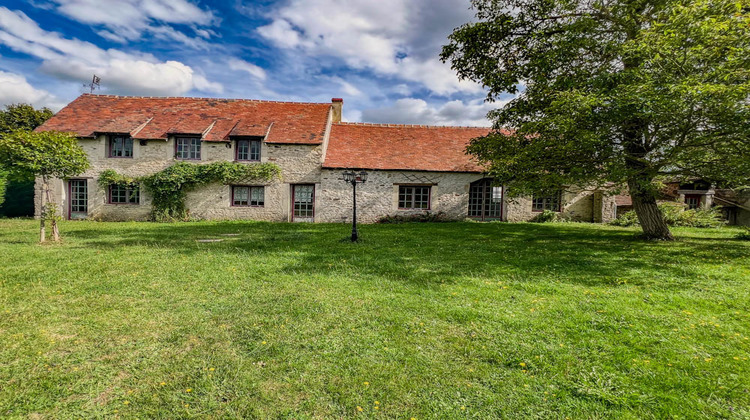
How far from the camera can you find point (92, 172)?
15.9 metres

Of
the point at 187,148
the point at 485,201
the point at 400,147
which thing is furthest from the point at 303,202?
the point at 485,201

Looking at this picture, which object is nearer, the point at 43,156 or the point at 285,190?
the point at 43,156

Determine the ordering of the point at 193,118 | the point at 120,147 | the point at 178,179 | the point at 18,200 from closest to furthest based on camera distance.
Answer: the point at 178,179, the point at 120,147, the point at 193,118, the point at 18,200

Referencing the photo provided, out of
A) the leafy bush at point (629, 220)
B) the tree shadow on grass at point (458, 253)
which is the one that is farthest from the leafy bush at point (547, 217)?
the tree shadow on grass at point (458, 253)

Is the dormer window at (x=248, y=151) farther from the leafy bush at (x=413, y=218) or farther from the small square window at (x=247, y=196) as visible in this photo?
the leafy bush at (x=413, y=218)

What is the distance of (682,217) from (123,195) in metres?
29.1

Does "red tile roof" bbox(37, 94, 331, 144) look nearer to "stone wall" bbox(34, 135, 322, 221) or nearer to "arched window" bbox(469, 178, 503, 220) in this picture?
"stone wall" bbox(34, 135, 322, 221)

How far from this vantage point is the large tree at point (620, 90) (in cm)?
714

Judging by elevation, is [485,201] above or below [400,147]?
below

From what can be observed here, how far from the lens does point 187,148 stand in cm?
1630

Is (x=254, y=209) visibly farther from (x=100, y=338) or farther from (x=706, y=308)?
(x=706, y=308)

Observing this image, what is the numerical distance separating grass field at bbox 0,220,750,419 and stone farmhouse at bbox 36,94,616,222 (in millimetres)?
9649

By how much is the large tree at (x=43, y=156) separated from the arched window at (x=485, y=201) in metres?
16.7

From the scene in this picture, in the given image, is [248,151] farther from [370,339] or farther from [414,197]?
[370,339]
